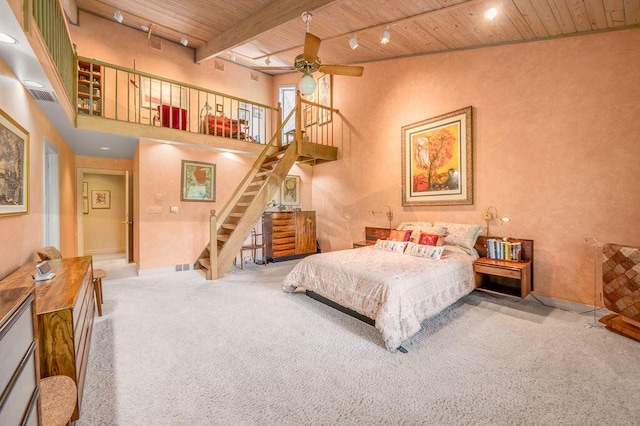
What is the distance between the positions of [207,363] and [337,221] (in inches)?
180

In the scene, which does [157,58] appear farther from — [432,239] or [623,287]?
[623,287]

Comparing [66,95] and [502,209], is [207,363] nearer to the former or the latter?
[66,95]

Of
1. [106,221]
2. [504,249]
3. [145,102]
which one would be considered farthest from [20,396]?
[106,221]

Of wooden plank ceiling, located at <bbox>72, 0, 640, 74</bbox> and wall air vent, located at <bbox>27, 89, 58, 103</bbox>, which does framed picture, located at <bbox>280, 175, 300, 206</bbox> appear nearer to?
wooden plank ceiling, located at <bbox>72, 0, 640, 74</bbox>

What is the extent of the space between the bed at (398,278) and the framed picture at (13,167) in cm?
290

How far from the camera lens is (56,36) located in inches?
116

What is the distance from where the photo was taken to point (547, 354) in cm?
235

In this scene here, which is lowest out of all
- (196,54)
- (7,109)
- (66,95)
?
(7,109)

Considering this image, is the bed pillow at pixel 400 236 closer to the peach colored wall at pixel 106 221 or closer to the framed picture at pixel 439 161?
the framed picture at pixel 439 161

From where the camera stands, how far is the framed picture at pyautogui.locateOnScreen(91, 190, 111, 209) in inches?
285

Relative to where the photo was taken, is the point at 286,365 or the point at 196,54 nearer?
the point at 286,365

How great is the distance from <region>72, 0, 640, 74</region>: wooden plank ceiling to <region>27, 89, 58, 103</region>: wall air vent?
2.95 metres

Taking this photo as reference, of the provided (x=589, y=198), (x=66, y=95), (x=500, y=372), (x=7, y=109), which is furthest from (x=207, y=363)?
(x=589, y=198)

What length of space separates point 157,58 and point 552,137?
7.89 metres
